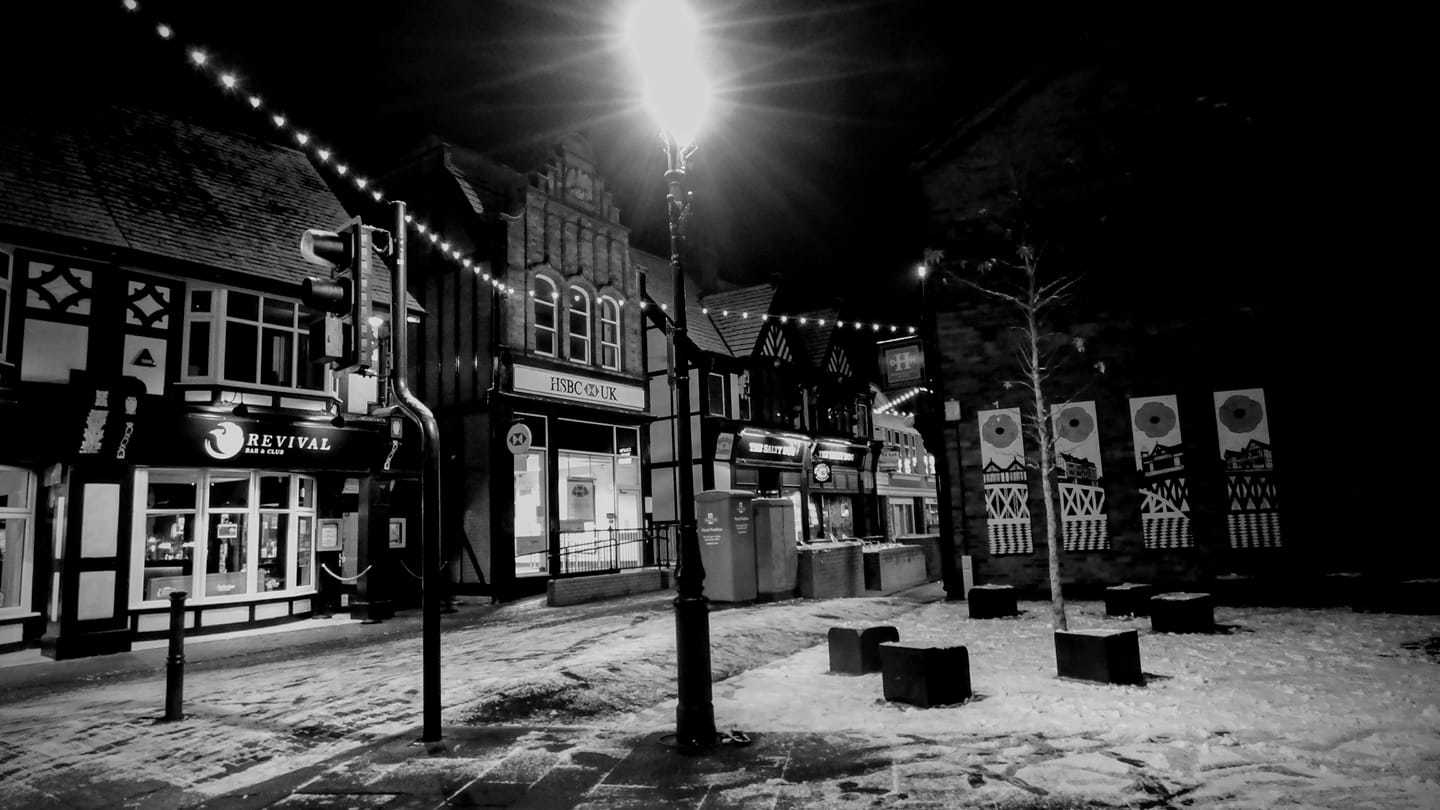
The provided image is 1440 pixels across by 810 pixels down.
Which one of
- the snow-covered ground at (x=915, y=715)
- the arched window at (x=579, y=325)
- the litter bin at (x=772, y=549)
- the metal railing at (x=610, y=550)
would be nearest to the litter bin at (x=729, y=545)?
the litter bin at (x=772, y=549)

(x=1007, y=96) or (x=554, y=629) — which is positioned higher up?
(x=1007, y=96)

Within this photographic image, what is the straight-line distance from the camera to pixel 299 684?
30.1ft

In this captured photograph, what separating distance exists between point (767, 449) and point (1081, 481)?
14.7 meters

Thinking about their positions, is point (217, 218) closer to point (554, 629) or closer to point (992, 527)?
point (554, 629)

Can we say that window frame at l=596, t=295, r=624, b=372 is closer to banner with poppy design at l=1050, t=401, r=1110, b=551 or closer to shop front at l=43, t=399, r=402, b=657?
shop front at l=43, t=399, r=402, b=657

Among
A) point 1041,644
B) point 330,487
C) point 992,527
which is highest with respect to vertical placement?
point 330,487

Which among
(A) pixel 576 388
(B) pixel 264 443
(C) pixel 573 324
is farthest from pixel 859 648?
(C) pixel 573 324

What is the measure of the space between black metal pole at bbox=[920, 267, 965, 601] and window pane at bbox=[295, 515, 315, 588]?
43.3ft

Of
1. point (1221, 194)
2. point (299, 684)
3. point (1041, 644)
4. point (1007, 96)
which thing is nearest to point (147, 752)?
point (299, 684)

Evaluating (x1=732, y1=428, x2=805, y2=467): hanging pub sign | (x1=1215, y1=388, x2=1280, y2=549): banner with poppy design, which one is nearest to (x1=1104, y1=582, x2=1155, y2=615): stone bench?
(x1=1215, y1=388, x2=1280, y2=549): banner with poppy design

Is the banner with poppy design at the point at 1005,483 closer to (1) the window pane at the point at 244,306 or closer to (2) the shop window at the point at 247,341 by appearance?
(2) the shop window at the point at 247,341

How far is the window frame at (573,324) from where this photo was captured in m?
21.8

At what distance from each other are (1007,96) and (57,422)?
60.1 feet

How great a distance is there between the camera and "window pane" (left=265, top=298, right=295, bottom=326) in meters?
15.6
